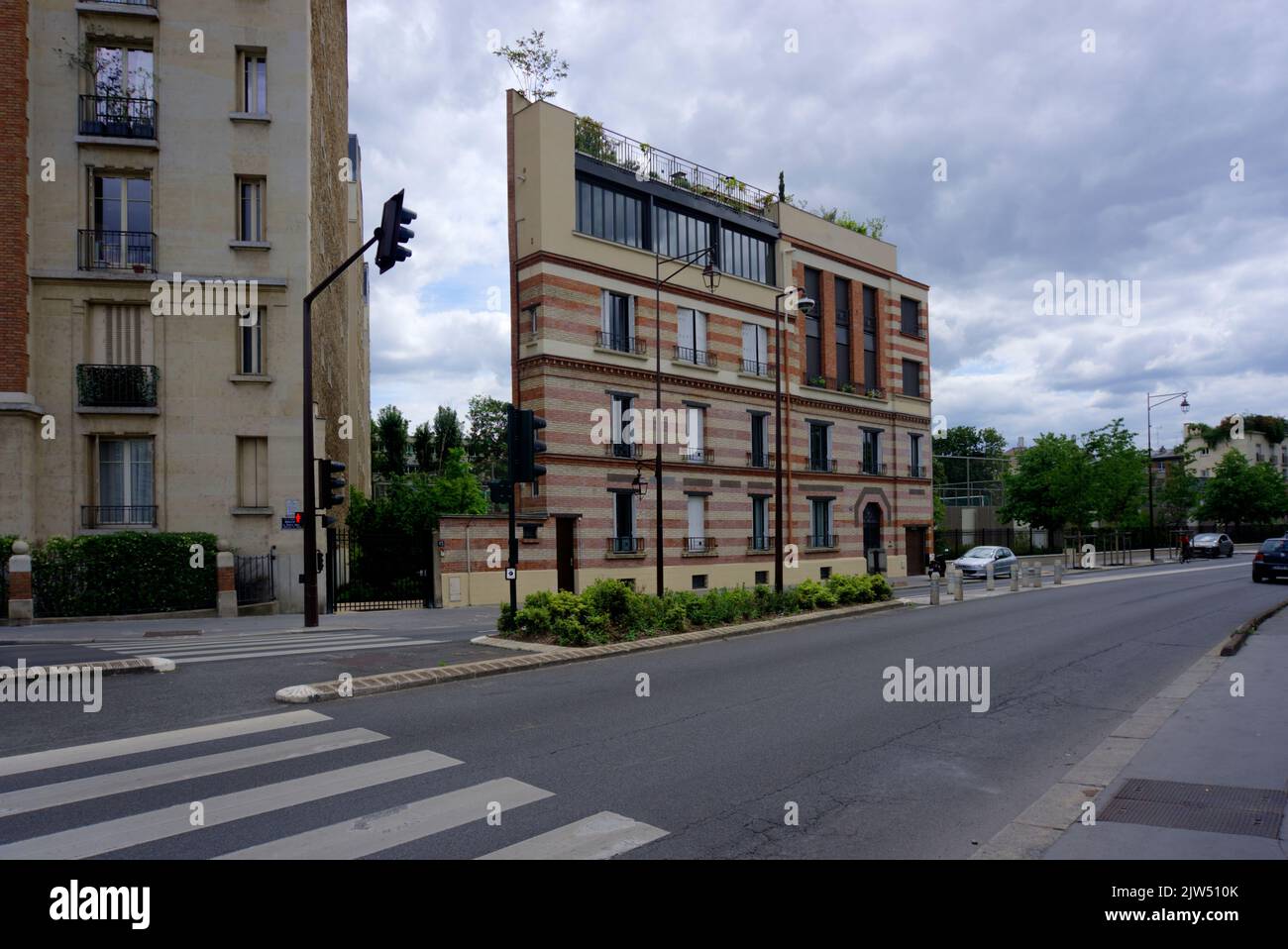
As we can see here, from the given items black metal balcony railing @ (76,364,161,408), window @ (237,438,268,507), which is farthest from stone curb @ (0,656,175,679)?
black metal balcony railing @ (76,364,161,408)

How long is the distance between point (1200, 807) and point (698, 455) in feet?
87.8

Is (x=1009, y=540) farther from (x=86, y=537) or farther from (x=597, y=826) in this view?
(x=597, y=826)

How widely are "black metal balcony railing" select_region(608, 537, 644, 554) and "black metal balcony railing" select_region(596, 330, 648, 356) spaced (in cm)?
655

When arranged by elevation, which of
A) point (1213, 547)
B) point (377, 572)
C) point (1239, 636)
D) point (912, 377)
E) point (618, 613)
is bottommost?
point (1213, 547)

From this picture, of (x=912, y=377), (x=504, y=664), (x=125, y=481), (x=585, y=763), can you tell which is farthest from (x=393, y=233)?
(x=912, y=377)

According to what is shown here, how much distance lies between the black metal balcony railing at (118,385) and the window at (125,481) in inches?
40.7

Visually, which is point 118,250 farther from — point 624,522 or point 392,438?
point 392,438

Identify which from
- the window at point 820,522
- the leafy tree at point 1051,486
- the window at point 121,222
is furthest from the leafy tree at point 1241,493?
the window at point 121,222

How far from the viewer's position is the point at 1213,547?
53.9 meters

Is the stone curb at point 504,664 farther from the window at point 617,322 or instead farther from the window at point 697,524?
the window at point 617,322

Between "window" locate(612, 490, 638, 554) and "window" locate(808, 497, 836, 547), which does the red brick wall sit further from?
"window" locate(808, 497, 836, 547)

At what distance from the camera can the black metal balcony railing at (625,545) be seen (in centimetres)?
2873
